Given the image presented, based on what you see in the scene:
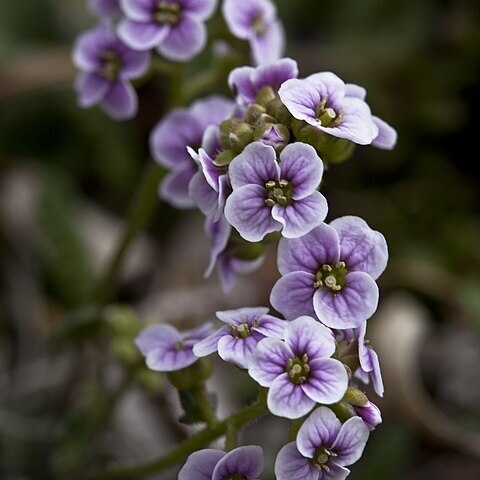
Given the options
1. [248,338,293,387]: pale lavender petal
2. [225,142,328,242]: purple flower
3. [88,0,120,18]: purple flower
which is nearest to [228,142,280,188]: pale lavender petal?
[225,142,328,242]: purple flower

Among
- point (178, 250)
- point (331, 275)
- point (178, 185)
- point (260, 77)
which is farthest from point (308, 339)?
point (178, 250)

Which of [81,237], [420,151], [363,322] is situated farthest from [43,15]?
[363,322]

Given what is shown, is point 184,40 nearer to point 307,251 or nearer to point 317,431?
point 307,251

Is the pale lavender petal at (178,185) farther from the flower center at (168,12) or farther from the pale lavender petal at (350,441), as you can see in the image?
the pale lavender petal at (350,441)

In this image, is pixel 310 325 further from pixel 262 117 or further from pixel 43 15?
pixel 43 15

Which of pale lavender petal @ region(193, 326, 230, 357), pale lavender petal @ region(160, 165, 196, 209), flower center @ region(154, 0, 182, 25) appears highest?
flower center @ region(154, 0, 182, 25)

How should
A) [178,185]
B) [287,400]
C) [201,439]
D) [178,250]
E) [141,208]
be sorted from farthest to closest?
[178,250] → [141,208] → [178,185] → [201,439] → [287,400]

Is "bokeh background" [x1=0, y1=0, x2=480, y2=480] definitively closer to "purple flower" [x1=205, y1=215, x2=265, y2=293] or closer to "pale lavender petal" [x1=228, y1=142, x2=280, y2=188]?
"purple flower" [x1=205, y1=215, x2=265, y2=293]
